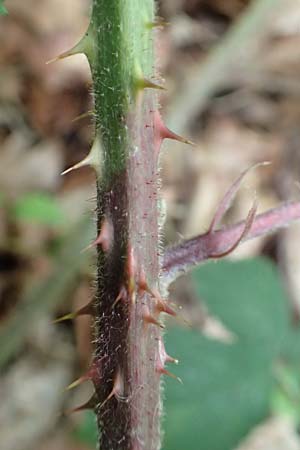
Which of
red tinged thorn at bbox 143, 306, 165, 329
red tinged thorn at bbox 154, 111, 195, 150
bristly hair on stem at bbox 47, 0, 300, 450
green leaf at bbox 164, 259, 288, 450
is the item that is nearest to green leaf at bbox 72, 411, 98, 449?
green leaf at bbox 164, 259, 288, 450

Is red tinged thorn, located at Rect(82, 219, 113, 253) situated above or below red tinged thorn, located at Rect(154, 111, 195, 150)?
below

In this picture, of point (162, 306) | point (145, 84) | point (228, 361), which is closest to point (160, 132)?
point (145, 84)

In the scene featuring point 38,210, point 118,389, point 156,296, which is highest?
point 156,296

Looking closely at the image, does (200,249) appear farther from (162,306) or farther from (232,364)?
(232,364)

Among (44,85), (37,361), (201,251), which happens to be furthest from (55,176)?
(201,251)

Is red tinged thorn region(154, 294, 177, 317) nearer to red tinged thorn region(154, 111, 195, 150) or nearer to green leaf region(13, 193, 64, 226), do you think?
red tinged thorn region(154, 111, 195, 150)

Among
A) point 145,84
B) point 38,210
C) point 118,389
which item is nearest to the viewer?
point 145,84
